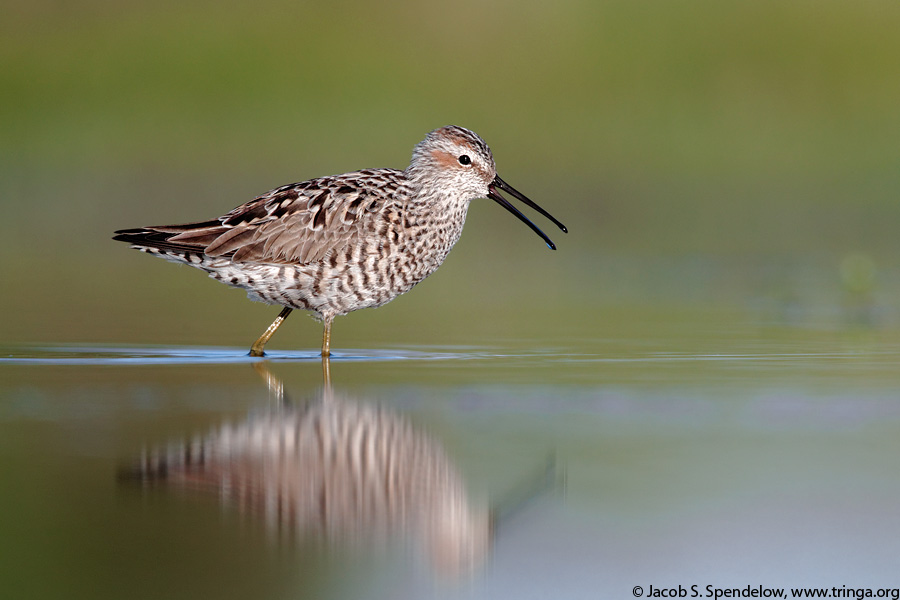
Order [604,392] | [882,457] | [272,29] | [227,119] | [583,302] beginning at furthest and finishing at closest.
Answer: [272,29]
[227,119]
[583,302]
[604,392]
[882,457]

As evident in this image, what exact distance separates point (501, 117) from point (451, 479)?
21.0 metres

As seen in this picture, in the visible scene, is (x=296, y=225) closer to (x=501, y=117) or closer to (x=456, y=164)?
(x=456, y=164)

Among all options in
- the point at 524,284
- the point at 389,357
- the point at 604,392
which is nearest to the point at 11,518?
the point at 604,392

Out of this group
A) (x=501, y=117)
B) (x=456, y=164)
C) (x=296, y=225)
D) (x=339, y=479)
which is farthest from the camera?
(x=501, y=117)

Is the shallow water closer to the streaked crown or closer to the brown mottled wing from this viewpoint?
the brown mottled wing

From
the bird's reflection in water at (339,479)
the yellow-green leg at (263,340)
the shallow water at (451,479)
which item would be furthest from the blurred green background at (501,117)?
the bird's reflection in water at (339,479)

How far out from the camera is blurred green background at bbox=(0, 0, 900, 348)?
1980 centimetres

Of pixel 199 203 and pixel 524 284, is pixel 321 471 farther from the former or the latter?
pixel 199 203

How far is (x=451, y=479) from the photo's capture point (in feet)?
19.9

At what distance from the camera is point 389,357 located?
379 inches

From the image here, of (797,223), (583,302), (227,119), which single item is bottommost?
(583,302)

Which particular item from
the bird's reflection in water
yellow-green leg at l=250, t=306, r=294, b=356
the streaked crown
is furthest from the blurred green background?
the bird's reflection in water

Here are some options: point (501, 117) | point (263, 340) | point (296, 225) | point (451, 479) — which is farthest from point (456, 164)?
point (501, 117)

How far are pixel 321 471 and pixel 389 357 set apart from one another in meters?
3.52
